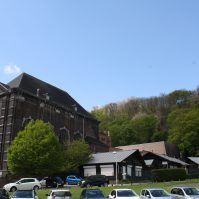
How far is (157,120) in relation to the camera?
117 metres

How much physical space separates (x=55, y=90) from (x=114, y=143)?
43722 millimetres

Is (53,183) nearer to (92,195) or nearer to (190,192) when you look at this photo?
(92,195)

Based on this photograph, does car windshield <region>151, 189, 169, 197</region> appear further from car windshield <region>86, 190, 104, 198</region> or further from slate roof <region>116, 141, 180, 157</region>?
slate roof <region>116, 141, 180, 157</region>

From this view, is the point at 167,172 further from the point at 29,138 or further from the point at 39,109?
the point at 39,109

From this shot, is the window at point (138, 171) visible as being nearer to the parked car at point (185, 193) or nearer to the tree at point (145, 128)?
the parked car at point (185, 193)

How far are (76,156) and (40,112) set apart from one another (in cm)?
1092

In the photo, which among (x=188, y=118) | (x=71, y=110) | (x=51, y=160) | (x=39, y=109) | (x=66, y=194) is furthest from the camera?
(x=188, y=118)

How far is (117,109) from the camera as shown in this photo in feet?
461

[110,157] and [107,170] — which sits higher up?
[110,157]

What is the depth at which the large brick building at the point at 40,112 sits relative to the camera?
5780 cm

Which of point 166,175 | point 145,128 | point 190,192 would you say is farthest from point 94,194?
point 145,128

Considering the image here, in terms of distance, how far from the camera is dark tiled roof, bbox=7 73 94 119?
6281 cm

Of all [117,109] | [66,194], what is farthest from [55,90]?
[117,109]

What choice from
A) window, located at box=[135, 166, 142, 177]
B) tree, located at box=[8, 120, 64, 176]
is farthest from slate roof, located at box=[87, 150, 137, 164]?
tree, located at box=[8, 120, 64, 176]
